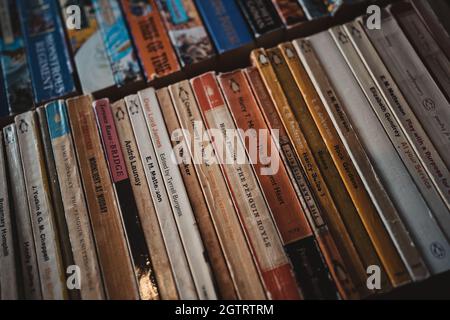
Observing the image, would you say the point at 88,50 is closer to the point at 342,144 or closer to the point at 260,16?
the point at 260,16

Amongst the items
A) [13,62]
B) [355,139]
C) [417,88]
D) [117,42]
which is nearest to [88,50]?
[117,42]

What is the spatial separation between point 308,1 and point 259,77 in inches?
10.3

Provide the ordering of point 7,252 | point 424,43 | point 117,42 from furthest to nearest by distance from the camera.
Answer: point 117,42 < point 424,43 < point 7,252

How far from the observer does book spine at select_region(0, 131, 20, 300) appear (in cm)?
60

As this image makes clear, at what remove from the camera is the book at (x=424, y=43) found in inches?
28.6

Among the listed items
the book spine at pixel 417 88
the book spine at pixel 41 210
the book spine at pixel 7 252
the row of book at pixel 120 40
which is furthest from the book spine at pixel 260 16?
the book spine at pixel 7 252

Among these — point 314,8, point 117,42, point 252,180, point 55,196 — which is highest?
point 117,42

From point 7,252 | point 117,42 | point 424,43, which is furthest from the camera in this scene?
point 117,42

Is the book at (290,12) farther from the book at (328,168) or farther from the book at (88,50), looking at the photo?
the book at (88,50)

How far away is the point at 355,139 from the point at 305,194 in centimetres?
15

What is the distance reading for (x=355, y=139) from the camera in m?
0.68

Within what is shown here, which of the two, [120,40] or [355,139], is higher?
[120,40]

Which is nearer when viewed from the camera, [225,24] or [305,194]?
[305,194]

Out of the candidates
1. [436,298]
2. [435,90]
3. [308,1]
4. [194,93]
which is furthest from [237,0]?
[436,298]
